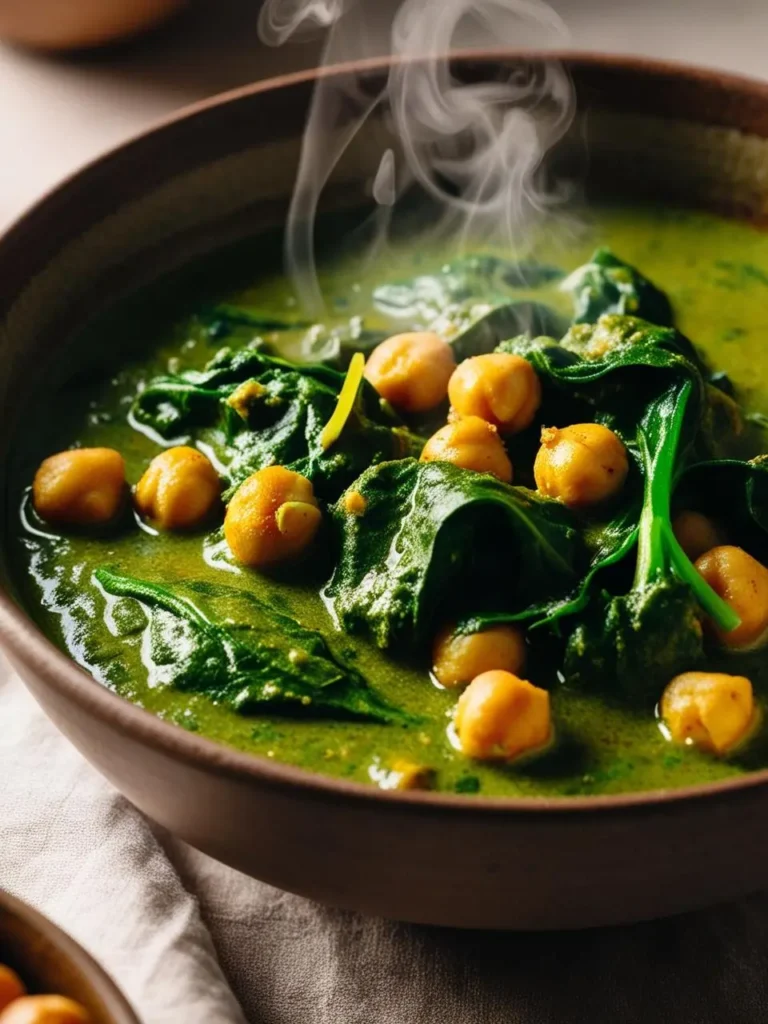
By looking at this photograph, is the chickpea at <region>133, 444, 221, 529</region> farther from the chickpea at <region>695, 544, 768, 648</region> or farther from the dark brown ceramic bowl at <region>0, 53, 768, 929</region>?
the chickpea at <region>695, 544, 768, 648</region>

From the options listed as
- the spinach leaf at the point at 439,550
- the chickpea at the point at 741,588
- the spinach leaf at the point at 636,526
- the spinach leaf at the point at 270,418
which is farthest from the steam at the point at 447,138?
the chickpea at the point at 741,588

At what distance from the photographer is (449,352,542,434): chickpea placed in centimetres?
258

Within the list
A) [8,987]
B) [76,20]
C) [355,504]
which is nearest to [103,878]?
[8,987]

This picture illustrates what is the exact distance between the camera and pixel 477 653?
2.21 meters

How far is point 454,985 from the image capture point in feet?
7.54

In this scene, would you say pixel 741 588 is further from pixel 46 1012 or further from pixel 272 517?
pixel 46 1012

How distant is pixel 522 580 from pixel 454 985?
72 cm

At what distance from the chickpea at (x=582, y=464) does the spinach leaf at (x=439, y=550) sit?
5cm

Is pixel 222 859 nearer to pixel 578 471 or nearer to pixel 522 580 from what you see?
pixel 522 580

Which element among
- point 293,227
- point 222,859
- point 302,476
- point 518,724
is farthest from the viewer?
point 293,227

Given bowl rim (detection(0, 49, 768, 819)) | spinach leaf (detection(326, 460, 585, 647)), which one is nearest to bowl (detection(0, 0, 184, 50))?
spinach leaf (detection(326, 460, 585, 647))

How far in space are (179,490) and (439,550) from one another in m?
0.61

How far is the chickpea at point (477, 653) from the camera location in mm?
2213

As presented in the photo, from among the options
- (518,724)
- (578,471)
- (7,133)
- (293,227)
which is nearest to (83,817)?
(518,724)
